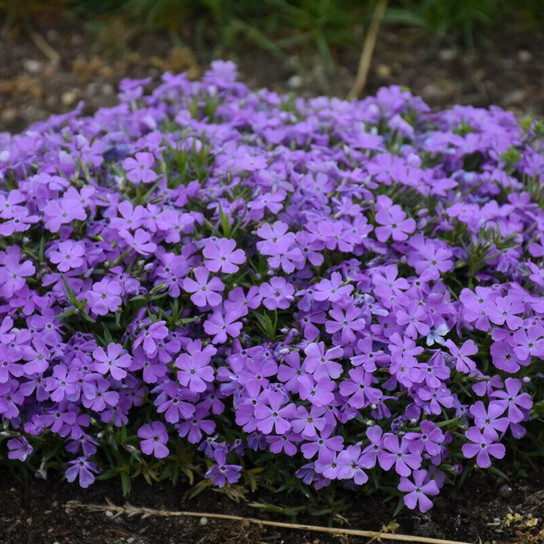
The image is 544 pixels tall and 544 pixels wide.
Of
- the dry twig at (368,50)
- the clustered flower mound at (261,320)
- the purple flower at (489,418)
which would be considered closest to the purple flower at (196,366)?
the clustered flower mound at (261,320)

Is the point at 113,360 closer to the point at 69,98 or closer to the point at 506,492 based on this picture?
the point at 506,492

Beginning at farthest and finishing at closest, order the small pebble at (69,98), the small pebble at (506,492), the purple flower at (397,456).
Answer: the small pebble at (69,98)
the small pebble at (506,492)
the purple flower at (397,456)

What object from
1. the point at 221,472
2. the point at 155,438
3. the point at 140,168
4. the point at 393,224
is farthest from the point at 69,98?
the point at 221,472

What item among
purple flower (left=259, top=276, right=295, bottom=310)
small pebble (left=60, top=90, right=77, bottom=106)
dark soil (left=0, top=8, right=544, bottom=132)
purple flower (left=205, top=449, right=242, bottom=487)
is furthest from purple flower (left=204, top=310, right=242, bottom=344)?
small pebble (left=60, top=90, right=77, bottom=106)

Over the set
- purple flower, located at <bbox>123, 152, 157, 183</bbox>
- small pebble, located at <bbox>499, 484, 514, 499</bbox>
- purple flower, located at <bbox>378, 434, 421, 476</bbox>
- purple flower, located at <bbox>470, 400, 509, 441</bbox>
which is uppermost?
purple flower, located at <bbox>123, 152, 157, 183</bbox>

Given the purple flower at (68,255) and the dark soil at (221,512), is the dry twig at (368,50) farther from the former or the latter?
the dark soil at (221,512)

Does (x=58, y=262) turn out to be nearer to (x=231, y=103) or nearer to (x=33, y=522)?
(x=33, y=522)

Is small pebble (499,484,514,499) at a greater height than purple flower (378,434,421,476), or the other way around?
purple flower (378,434,421,476)

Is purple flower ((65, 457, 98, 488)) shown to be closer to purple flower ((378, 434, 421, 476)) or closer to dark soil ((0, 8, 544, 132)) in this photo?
purple flower ((378, 434, 421, 476))
